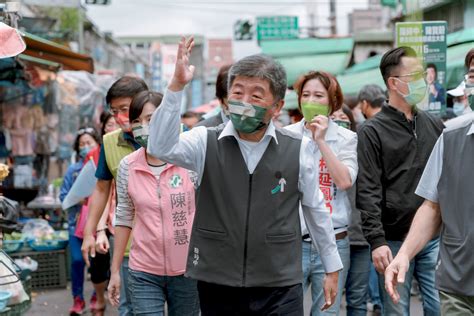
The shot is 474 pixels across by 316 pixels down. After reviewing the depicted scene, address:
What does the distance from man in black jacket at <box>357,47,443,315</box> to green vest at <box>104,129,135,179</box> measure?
157 centimetres

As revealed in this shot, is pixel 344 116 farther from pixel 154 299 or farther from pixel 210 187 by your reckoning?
pixel 210 187

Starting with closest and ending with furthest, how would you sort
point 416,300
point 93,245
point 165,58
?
point 93,245
point 416,300
point 165,58

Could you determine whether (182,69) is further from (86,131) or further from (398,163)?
(86,131)

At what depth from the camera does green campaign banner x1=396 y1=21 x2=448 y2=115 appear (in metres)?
8.79

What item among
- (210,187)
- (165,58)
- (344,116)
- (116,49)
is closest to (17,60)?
(344,116)

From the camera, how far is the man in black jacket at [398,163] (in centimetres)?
528

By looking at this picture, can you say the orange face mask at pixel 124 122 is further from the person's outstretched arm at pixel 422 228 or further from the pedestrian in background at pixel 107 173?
the person's outstretched arm at pixel 422 228

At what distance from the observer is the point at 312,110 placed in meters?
5.45

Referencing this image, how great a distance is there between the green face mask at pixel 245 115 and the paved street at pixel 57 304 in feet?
15.8

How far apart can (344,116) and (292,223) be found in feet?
9.63

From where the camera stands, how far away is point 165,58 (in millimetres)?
34094

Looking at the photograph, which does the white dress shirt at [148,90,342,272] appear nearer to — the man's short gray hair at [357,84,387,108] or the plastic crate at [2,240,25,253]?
the man's short gray hair at [357,84,387,108]

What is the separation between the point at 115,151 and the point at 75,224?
3.35 metres

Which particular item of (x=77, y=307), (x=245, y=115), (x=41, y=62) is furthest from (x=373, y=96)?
(x=245, y=115)
